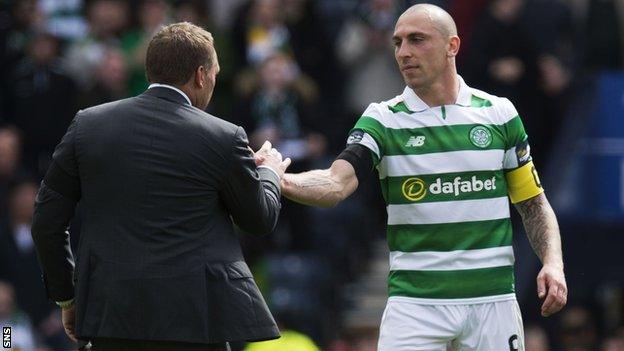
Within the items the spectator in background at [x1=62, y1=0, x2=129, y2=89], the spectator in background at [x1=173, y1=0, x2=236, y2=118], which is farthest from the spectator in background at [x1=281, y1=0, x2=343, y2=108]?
the spectator in background at [x1=62, y1=0, x2=129, y2=89]

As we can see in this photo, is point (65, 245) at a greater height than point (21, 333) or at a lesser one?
greater

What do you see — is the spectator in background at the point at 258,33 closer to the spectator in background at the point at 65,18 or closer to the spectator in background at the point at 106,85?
the spectator in background at the point at 106,85

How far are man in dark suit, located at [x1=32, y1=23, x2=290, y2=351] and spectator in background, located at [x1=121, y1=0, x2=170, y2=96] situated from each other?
6938 millimetres

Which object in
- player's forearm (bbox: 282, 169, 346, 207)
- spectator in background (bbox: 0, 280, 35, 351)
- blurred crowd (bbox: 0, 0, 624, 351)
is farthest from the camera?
blurred crowd (bbox: 0, 0, 624, 351)

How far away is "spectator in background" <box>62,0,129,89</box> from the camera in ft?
45.3

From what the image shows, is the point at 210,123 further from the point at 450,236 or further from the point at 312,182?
the point at 450,236

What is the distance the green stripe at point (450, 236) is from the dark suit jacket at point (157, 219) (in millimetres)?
910

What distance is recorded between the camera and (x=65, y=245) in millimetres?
→ 6801

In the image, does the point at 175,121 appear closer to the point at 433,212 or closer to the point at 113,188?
the point at 113,188

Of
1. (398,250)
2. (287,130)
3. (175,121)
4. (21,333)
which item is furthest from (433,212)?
(287,130)

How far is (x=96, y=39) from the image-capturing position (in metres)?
14.0

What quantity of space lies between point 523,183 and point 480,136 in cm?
35

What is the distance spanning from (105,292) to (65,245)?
1.13ft

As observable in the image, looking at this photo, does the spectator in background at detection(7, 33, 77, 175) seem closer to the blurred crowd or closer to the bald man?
the blurred crowd
